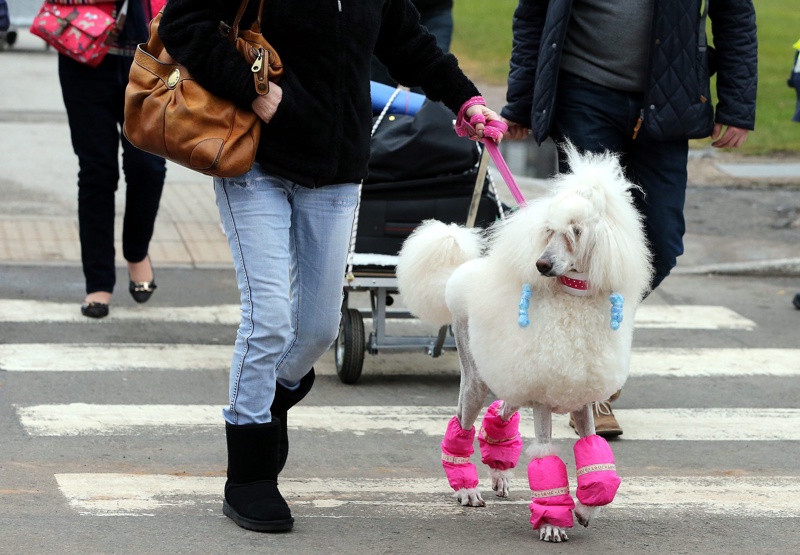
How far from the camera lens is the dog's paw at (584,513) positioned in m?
4.04

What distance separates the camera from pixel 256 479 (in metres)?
4.03

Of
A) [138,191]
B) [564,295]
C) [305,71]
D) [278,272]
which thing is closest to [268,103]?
[305,71]

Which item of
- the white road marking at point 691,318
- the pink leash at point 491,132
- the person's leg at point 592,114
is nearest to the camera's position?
the pink leash at point 491,132

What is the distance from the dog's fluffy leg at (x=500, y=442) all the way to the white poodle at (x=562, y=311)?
0.26 metres

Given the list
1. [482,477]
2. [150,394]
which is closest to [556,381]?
[482,477]

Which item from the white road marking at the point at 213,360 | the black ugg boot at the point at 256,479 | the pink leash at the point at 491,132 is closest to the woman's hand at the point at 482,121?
the pink leash at the point at 491,132

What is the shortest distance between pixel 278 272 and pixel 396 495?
3.44 ft

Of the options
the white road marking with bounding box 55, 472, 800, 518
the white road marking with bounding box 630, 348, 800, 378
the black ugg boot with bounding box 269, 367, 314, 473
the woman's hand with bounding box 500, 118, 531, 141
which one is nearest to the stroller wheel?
the woman's hand with bounding box 500, 118, 531, 141

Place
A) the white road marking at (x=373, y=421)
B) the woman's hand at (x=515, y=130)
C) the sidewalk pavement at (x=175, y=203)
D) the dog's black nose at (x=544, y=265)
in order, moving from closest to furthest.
→ the dog's black nose at (x=544, y=265)
the white road marking at (x=373, y=421)
the woman's hand at (x=515, y=130)
the sidewalk pavement at (x=175, y=203)

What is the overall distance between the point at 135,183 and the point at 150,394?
166 cm

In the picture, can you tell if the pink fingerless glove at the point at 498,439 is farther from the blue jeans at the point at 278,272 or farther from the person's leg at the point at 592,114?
the person's leg at the point at 592,114

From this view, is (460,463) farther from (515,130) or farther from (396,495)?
(515,130)

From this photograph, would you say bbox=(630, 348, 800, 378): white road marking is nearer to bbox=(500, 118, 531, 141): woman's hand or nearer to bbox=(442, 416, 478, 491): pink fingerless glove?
bbox=(500, 118, 531, 141): woman's hand

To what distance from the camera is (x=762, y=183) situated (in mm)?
11969
